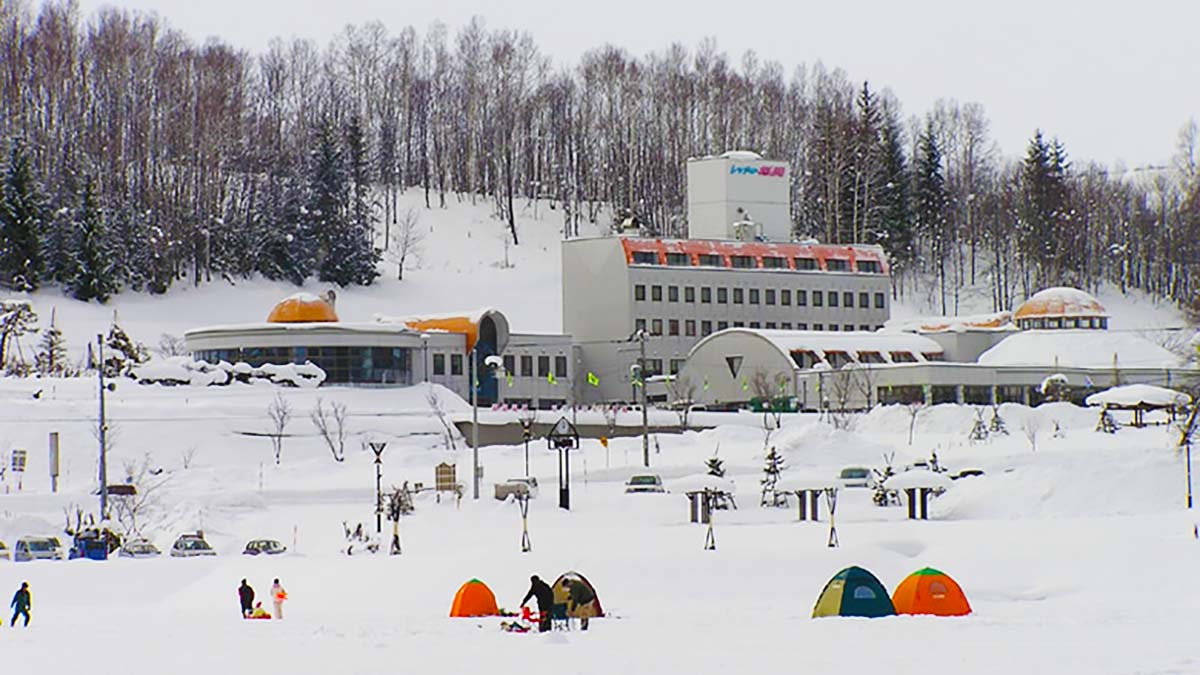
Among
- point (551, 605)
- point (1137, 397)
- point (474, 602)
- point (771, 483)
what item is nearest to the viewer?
point (551, 605)

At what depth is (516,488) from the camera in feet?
169

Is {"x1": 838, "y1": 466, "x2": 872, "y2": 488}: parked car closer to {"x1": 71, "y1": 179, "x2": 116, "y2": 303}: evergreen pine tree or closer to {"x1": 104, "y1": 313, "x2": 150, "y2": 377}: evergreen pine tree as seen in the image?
{"x1": 104, "y1": 313, "x2": 150, "y2": 377}: evergreen pine tree

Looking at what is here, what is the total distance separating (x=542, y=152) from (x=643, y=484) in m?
73.7

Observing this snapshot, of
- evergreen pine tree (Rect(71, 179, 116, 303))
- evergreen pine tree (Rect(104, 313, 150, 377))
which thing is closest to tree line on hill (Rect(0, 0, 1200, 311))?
evergreen pine tree (Rect(71, 179, 116, 303))

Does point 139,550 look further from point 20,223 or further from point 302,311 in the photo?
point 20,223

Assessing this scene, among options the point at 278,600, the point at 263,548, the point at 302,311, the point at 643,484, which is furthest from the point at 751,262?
the point at 278,600

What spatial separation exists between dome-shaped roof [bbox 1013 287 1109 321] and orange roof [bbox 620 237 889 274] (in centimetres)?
1058

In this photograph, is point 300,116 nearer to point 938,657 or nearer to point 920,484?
point 920,484

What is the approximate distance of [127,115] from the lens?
335ft

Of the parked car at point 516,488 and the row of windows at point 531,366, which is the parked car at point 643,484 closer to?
the parked car at point 516,488


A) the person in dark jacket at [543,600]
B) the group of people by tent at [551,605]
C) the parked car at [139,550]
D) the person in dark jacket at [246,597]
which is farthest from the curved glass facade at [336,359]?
the person in dark jacket at [543,600]

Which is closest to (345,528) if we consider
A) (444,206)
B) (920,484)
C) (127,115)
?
(920,484)

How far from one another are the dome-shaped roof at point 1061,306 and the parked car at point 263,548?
58427mm

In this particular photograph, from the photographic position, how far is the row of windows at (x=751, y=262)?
314ft
